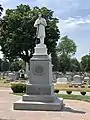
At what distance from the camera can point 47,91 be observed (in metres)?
17.2

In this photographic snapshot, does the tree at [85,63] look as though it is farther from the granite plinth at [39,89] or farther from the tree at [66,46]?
the granite plinth at [39,89]

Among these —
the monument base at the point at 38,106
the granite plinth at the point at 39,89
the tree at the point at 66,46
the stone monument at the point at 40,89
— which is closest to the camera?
the monument base at the point at 38,106

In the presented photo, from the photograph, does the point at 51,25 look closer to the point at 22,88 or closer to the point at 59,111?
the point at 22,88

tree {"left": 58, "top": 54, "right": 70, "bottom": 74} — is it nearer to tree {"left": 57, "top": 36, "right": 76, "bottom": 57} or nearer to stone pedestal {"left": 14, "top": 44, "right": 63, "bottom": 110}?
tree {"left": 57, "top": 36, "right": 76, "bottom": 57}

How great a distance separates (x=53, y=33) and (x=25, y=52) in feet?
20.1

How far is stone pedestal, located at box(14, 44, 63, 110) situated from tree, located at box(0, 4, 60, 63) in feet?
125

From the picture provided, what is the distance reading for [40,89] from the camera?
1725 centimetres

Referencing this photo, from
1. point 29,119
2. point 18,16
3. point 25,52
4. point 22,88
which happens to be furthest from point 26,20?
point 29,119

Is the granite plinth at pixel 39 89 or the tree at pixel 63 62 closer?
the granite plinth at pixel 39 89

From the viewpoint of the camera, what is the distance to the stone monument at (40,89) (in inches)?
642

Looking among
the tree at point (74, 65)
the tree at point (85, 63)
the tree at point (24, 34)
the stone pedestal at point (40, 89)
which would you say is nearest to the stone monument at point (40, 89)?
the stone pedestal at point (40, 89)

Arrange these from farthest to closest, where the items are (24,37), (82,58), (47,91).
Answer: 1. (82,58)
2. (24,37)
3. (47,91)

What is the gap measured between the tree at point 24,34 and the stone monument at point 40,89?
125 ft

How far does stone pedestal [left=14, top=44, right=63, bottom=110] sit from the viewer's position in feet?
53.5
